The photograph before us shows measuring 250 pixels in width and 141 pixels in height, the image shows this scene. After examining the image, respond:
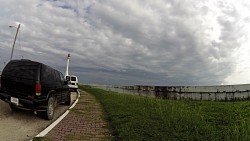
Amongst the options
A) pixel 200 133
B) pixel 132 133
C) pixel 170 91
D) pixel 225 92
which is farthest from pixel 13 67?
pixel 170 91

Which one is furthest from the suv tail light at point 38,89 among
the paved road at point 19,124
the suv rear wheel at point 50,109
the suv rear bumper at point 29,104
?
the paved road at point 19,124

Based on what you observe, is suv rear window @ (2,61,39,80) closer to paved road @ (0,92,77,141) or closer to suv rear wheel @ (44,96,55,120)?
suv rear wheel @ (44,96,55,120)

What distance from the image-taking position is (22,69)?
10773mm

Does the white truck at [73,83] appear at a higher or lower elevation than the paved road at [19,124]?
higher

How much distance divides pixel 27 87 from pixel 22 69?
0.78 m

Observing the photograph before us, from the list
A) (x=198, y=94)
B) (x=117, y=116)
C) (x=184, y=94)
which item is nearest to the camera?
(x=117, y=116)

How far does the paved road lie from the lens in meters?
8.13

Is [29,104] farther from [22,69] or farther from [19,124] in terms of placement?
[22,69]

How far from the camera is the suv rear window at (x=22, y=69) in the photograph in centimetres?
1061

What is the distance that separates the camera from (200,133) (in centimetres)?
853

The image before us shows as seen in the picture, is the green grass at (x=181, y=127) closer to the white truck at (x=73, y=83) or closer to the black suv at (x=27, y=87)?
the black suv at (x=27, y=87)

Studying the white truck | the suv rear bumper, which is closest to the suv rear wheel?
the suv rear bumper

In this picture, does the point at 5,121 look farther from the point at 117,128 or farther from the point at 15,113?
the point at 117,128

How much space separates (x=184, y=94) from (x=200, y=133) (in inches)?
539
